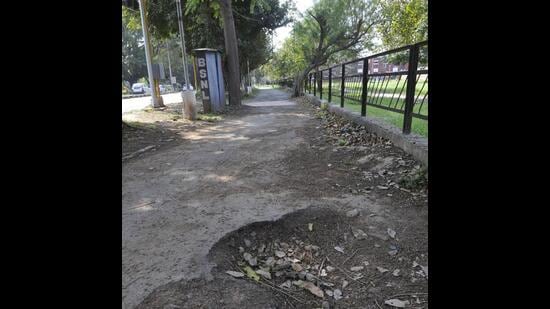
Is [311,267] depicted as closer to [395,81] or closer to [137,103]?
[395,81]

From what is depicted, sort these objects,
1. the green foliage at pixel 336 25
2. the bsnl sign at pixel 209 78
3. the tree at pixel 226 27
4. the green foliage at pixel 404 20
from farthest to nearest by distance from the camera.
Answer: the green foliage at pixel 336 25
the green foliage at pixel 404 20
the tree at pixel 226 27
the bsnl sign at pixel 209 78

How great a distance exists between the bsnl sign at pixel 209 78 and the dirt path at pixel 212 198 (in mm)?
6041

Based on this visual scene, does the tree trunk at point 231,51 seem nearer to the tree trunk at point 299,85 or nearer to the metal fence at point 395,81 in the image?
the metal fence at point 395,81

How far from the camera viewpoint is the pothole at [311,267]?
6.28 ft

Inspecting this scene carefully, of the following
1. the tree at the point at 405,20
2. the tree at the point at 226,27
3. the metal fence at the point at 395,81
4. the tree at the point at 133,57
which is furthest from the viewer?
the tree at the point at 133,57

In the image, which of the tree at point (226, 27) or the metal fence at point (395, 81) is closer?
the metal fence at point (395, 81)

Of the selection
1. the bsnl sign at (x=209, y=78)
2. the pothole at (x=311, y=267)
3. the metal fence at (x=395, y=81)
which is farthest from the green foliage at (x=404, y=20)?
the pothole at (x=311, y=267)

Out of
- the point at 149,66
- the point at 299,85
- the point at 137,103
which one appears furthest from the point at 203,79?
the point at 299,85
